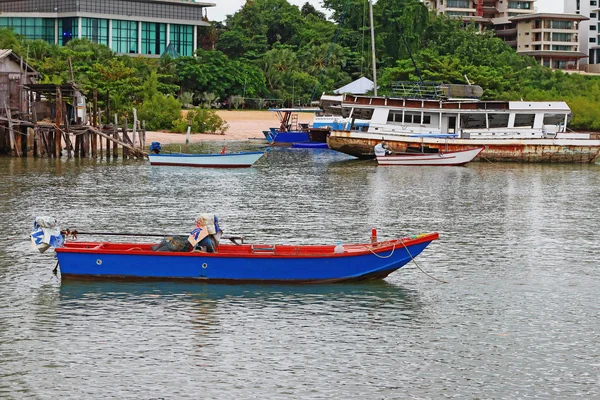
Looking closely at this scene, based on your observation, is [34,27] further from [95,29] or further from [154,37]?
[154,37]

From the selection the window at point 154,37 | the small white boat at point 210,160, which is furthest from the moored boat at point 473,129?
the window at point 154,37

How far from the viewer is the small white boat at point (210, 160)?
52.8m

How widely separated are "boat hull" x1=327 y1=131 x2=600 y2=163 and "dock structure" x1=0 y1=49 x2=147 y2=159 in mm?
11889

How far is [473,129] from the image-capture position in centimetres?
6038

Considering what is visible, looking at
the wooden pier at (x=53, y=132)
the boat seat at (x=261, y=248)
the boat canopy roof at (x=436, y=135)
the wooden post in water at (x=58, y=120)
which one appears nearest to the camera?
the boat seat at (x=261, y=248)

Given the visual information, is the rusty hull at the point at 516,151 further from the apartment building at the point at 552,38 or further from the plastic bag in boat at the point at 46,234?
the apartment building at the point at 552,38

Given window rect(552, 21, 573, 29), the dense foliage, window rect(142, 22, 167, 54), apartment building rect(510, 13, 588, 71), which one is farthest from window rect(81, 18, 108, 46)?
window rect(552, 21, 573, 29)

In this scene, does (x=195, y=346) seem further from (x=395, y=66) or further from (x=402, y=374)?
(x=395, y=66)

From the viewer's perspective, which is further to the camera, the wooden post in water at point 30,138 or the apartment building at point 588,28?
the apartment building at point 588,28

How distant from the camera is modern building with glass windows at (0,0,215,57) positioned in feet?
338

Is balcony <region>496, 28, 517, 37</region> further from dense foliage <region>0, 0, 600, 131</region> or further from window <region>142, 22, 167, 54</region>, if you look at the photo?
window <region>142, 22, 167, 54</region>

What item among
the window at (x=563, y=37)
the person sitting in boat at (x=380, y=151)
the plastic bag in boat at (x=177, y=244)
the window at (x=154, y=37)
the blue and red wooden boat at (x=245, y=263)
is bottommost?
the blue and red wooden boat at (x=245, y=263)

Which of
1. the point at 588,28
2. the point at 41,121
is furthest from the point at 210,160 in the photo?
the point at 588,28

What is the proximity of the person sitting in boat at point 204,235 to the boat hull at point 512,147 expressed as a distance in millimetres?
38338
